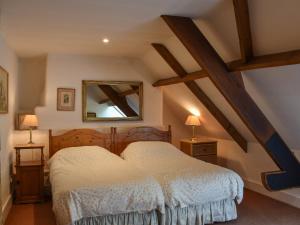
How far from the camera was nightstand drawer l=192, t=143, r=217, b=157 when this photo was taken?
5.28m

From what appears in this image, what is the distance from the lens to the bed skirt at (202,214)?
3.32 metres

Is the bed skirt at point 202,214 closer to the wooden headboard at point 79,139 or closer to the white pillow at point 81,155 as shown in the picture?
the white pillow at point 81,155

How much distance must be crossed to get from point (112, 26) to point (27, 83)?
2.52 meters

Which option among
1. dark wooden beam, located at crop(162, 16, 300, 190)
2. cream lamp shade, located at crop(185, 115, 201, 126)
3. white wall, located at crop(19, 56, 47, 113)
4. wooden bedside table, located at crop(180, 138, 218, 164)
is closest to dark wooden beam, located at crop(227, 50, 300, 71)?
dark wooden beam, located at crop(162, 16, 300, 190)

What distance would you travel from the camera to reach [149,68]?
5.48 meters

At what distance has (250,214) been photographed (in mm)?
3844

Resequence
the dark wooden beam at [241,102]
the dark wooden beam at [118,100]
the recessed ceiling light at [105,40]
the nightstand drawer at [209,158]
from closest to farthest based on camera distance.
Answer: the dark wooden beam at [241,102]
the recessed ceiling light at [105,40]
the dark wooden beam at [118,100]
the nightstand drawer at [209,158]

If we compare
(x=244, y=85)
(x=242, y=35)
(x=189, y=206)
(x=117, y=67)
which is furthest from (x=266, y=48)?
(x=117, y=67)

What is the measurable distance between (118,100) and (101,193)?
2536 mm

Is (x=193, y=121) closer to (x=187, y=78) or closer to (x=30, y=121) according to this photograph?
(x=187, y=78)

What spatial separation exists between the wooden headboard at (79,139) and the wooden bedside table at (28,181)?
0.49 meters

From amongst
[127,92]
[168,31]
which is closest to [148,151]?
[127,92]

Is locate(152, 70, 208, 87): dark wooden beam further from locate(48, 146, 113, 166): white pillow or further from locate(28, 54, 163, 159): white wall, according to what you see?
locate(48, 146, 113, 166): white pillow

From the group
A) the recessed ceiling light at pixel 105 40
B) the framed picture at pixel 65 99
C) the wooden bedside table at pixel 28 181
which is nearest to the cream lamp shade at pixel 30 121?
the wooden bedside table at pixel 28 181
